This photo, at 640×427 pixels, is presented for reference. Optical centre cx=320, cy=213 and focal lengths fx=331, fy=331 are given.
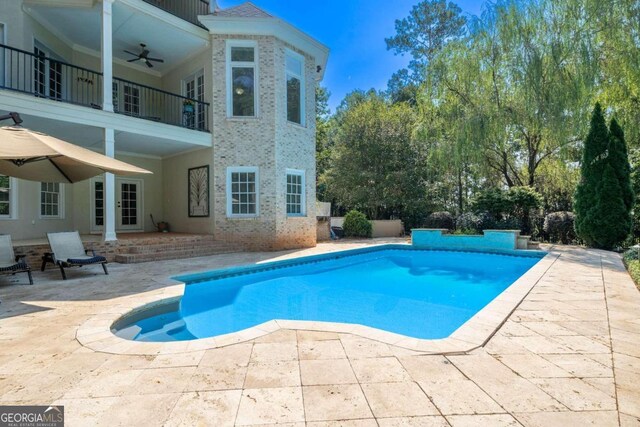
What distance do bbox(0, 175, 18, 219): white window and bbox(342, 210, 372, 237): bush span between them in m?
11.2

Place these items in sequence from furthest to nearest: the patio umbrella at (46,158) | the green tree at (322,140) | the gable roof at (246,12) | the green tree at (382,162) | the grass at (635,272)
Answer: the green tree at (322,140) → the green tree at (382,162) → the gable roof at (246,12) → the grass at (635,272) → the patio umbrella at (46,158)

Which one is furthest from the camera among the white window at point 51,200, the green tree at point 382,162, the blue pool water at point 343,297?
the green tree at point 382,162

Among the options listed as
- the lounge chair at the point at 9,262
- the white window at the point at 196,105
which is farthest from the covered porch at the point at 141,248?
the white window at the point at 196,105

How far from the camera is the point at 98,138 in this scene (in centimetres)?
982

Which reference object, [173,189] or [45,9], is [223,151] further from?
[45,9]

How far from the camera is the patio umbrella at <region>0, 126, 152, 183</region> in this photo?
4281 mm

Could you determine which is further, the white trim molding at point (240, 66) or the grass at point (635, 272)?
the white trim molding at point (240, 66)

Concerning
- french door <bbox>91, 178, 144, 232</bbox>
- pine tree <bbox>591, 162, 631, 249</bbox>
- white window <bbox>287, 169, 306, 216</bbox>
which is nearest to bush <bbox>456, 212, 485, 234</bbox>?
pine tree <bbox>591, 162, 631, 249</bbox>

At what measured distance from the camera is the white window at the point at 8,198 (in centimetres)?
841

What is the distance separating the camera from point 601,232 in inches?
394

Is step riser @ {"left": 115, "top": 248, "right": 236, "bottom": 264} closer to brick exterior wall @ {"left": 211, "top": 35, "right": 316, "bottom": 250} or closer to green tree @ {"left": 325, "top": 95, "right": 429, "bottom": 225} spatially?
brick exterior wall @ {"left": 211, "top": 35, "right": 316, "bottom": 250}

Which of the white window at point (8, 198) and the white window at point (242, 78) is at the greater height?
the white window at point (242, 78)

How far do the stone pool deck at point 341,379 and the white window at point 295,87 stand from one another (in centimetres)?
956

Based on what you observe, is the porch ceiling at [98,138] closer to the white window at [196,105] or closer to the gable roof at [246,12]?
the white window at [196,105]
